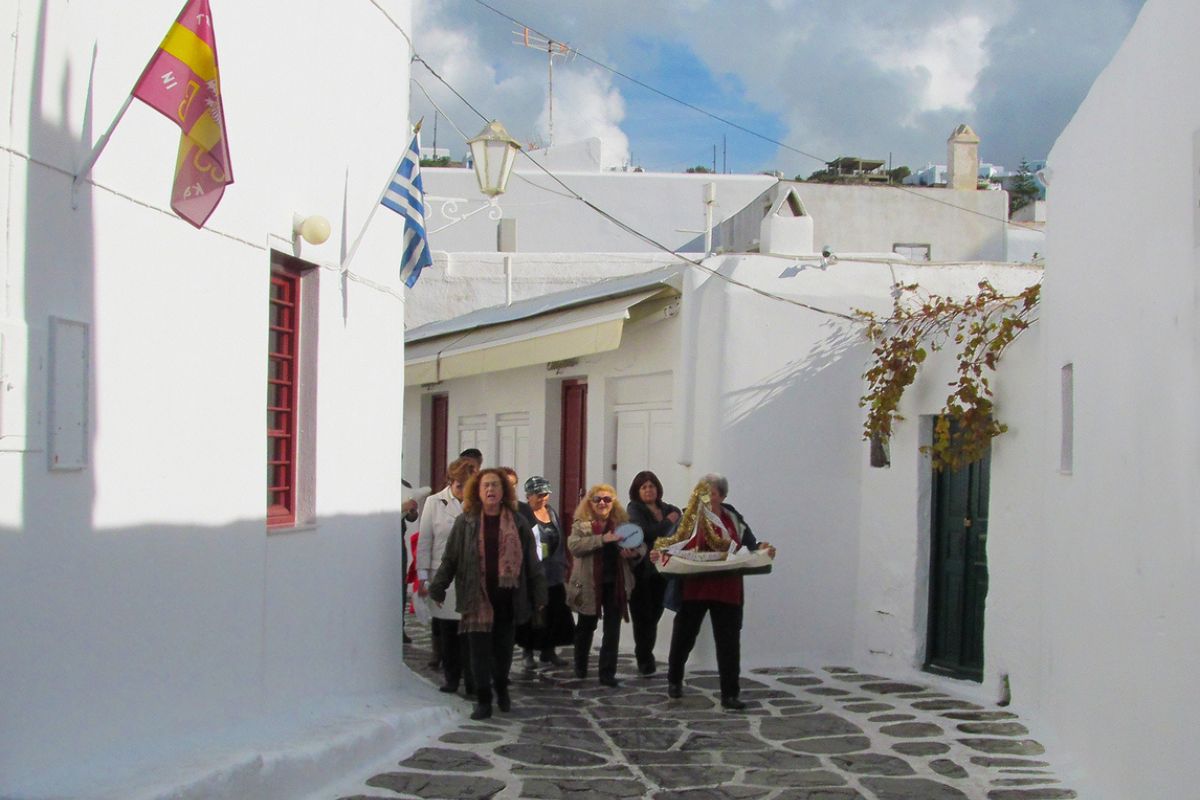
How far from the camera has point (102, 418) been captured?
217 inches

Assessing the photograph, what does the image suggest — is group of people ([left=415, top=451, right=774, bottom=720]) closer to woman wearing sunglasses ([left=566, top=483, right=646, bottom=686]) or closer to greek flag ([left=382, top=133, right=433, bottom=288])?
woman wearing sunglasses ([left=566, top=483, right=646, bottom=686])

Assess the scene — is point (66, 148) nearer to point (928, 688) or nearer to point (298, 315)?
point (298, 315)

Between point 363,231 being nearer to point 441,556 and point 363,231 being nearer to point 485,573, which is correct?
point 485,573

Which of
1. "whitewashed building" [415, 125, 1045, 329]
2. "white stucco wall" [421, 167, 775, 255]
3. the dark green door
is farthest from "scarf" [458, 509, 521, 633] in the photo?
"white stucco wall" [421, 167, 775, 255]

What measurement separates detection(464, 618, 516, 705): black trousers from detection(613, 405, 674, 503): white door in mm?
3768

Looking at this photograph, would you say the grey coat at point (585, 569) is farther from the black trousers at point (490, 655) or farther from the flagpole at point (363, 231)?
the flagpole at point (363, 231)

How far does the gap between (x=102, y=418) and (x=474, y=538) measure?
3403 mm

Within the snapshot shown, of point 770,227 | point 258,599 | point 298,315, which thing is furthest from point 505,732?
point 770,227

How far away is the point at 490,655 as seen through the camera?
8.75 metres

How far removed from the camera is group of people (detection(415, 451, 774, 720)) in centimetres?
862

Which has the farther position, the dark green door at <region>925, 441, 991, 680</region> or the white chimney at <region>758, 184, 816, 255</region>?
the white chimney at <region>758, 184, 816, 255</region>

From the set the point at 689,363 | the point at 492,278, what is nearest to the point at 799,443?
the point at 689,363

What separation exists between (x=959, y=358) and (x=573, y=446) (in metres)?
6.05

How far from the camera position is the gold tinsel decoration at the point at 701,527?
8930 mm
